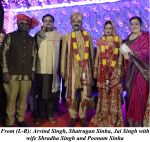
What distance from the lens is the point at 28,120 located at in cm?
429

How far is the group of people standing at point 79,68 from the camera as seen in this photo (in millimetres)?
3707

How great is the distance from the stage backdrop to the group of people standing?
1.55m

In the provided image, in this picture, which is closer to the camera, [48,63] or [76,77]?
[76,77]

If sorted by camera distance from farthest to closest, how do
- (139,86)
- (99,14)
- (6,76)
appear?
1. (99,14)
2. (6,76)
3. (139,86)

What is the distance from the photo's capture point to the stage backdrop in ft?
17.4

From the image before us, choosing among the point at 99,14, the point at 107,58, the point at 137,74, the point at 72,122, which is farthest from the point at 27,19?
the point at 99,14

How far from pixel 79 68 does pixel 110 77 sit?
45cm

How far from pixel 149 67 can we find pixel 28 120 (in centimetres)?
197


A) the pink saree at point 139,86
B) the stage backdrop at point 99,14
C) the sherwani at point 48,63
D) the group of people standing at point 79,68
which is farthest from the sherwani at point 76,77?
the stage backdrop at point 99,14

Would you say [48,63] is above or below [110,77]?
above

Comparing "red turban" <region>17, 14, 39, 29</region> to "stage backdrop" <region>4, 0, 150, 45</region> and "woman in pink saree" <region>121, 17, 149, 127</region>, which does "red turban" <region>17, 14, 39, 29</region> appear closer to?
"woman in pink saree" <region>121, 17, 149, 127</region>

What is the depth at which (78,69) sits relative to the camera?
395cm

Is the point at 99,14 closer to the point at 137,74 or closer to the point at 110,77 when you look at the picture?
the point at 110,77

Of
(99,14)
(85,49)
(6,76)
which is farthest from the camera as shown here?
(99,14)
